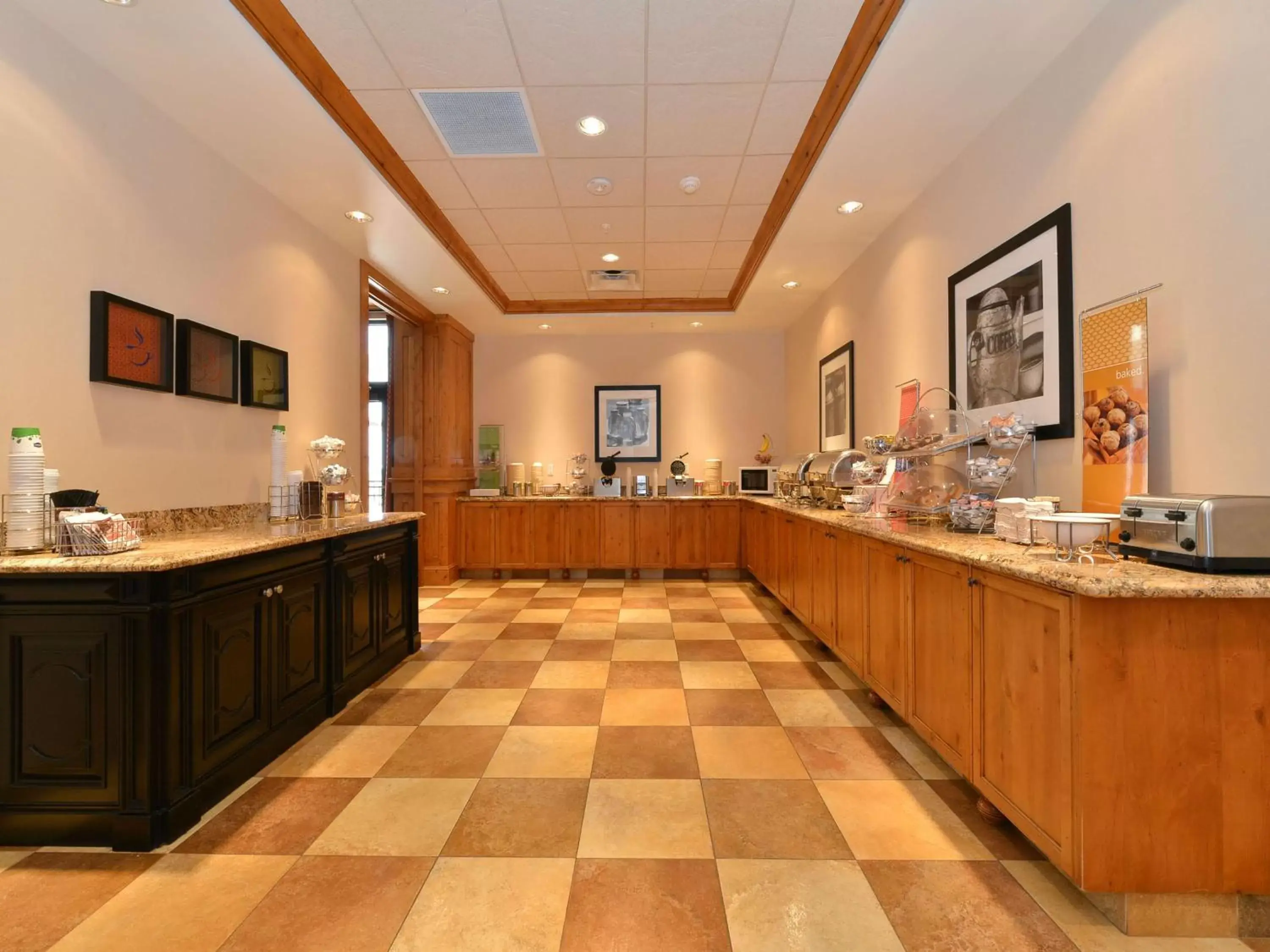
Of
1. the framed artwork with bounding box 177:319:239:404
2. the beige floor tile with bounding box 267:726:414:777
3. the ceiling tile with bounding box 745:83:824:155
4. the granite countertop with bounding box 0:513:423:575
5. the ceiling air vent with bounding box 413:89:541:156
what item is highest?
the ceiling tile with bounding box 745:83:824:155

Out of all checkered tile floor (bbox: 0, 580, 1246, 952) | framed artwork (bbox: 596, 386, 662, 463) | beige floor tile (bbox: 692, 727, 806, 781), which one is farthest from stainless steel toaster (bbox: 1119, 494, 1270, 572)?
framed artwork (bbox: 596, 386, 662, 463)

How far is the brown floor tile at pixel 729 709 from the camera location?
2863 millimetres

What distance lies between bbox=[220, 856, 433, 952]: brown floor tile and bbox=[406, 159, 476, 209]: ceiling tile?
3676 mm

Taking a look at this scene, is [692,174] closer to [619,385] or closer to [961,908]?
[619,385]

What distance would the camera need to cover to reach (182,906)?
1655 mm

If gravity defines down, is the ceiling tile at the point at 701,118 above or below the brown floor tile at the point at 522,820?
above

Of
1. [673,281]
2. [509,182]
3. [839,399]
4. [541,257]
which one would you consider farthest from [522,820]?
[673,281]

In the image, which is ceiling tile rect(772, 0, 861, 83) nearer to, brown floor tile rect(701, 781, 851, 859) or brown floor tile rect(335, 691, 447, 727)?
brown floor tile rect(701, 781, 851, 859)

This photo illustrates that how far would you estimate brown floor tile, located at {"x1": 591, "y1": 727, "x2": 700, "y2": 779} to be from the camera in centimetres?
238

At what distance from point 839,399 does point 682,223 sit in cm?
213

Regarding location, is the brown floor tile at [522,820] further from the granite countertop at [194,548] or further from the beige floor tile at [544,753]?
the granite countertop at [194,548]

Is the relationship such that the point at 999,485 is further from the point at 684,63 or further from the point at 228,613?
the point at 228,613

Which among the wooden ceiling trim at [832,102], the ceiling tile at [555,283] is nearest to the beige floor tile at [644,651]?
the wooden ceiling trim at [832,102]

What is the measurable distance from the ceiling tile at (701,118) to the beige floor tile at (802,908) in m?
3.39
